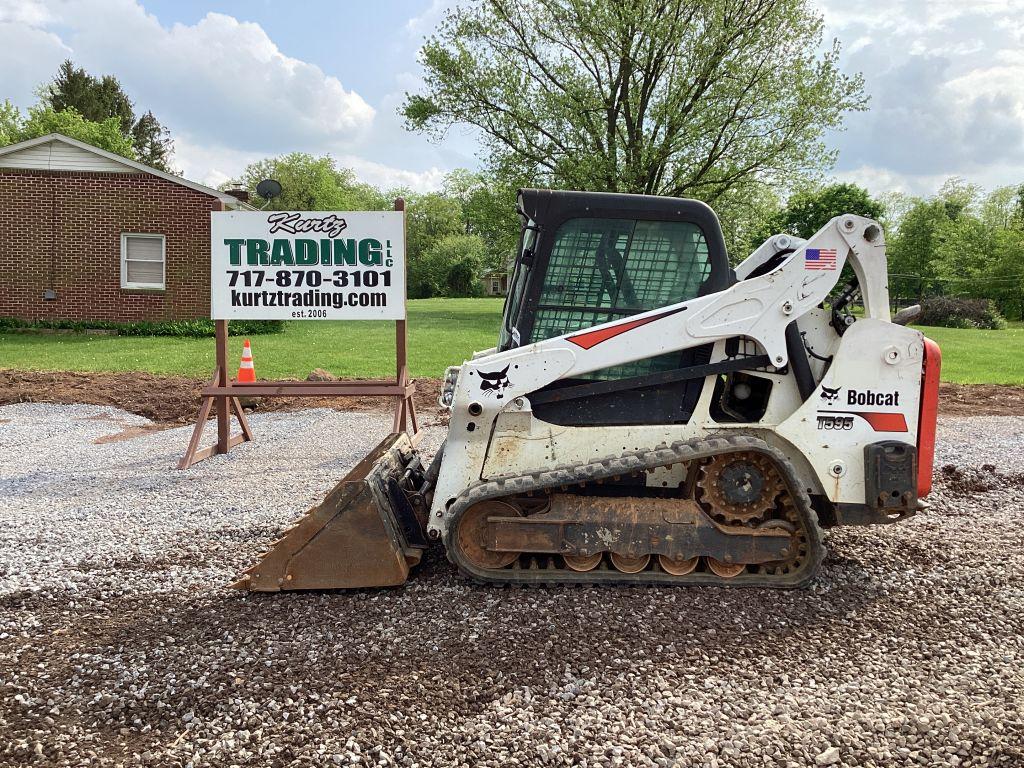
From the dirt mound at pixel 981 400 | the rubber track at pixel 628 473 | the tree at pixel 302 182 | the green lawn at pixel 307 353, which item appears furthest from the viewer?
the tree at pixel 302 182

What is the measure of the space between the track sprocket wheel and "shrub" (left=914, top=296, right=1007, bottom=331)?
38008 millimetres

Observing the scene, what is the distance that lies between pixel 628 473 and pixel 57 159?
70.0 feet

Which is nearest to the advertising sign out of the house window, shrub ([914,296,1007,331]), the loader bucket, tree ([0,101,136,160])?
the loader bucket

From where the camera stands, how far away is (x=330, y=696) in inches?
128

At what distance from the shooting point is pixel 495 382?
14.6 ft

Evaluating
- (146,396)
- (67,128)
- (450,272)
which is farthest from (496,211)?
(450,272)

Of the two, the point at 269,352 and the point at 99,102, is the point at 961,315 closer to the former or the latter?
the point at 269,352

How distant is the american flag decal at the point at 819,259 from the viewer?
445 centimetres

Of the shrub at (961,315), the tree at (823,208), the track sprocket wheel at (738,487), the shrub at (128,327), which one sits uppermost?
the tree at (823,208)

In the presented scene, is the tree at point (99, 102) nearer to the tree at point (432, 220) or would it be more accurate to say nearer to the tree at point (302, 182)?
the tree at point (302, 182)

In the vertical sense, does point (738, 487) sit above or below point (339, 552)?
above

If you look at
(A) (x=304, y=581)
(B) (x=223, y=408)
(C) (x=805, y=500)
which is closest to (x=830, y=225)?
(C) (x=805, y=500)

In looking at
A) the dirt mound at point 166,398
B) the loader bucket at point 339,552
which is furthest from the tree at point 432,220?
the loader bucket at point 339,552

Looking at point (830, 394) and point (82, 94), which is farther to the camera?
point (82, 94)
